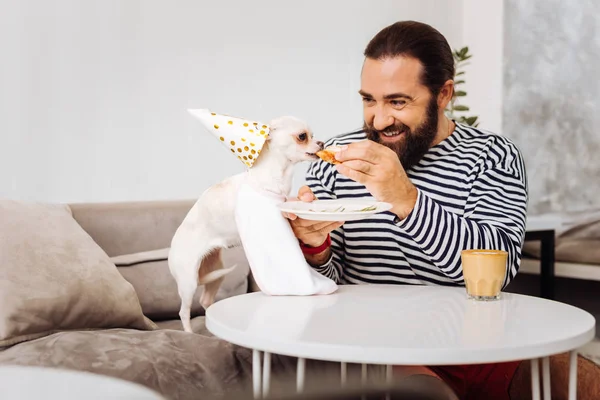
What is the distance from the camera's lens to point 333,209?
1473 mm

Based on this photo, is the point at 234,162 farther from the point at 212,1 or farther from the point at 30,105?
the point at 30,105

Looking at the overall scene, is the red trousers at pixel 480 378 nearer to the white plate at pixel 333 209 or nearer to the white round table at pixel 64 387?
the white plate at pixel 333 209

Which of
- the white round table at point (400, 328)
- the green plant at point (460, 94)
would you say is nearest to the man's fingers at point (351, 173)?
the white round table at point (400, 328)

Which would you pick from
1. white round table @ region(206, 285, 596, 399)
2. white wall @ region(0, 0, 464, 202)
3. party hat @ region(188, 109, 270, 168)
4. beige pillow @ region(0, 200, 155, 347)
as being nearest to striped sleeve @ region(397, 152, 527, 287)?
white round table @ region(206, 285, 596, 399)

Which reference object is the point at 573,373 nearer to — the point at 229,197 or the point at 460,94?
the point at 229,197

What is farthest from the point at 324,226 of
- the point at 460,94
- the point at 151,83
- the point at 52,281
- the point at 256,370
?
the point at 460,94

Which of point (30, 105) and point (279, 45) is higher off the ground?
point (279, 45)

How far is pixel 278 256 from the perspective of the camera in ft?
4.74

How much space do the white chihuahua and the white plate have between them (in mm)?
45

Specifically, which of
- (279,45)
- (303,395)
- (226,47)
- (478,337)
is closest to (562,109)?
(279,45)

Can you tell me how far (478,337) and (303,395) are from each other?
66 centimetres

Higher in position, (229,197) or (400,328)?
(229,197)

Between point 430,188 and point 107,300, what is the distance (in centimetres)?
86

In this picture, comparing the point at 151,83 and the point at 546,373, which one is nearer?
the point at 546,373
